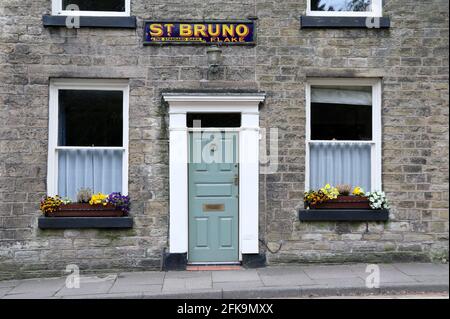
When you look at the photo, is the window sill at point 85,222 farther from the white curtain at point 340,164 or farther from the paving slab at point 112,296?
the white curtain at point 340,164

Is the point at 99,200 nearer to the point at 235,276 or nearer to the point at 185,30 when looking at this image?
the point at 235,276

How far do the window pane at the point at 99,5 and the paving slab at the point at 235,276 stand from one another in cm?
469

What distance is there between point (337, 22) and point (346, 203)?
303 cm

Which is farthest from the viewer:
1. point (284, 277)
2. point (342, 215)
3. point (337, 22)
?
point (337, 22)

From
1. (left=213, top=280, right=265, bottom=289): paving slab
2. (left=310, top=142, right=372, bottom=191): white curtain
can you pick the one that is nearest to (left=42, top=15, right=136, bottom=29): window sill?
(left=310, top=142, right=372, bottom=191): white curtain

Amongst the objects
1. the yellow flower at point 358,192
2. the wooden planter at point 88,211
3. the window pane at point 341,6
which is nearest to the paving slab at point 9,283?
the wooden planter at point 88,211

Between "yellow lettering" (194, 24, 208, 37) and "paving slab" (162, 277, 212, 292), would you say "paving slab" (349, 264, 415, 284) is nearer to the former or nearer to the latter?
"paving slab" (162, 277, 212, 292)

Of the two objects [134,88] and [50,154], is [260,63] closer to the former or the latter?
[134,88]

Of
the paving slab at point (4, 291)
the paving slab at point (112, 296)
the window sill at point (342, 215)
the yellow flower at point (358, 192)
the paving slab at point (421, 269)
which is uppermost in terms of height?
the yellow flower at point (358, 192)

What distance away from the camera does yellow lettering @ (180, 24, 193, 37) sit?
766cm

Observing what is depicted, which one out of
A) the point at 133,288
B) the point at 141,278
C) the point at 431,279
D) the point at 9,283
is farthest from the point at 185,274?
the point at 431,279

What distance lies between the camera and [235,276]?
7109 millimetres

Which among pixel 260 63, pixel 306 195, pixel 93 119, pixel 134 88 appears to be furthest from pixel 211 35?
pixel 306 195

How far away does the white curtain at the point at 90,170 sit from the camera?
774 cm
